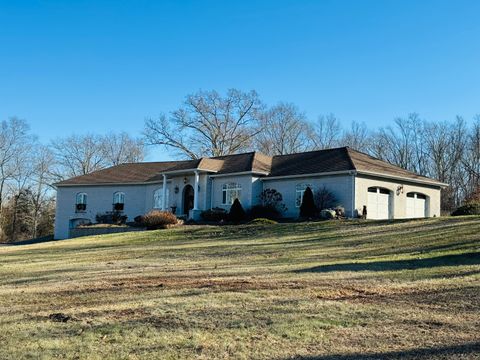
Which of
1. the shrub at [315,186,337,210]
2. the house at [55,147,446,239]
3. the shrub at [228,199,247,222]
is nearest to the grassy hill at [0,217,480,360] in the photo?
the shrub at [315,186,337,210]

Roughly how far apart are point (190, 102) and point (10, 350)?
55930 mm

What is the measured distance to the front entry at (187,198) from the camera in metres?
38.7

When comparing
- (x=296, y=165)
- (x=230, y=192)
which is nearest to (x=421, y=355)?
(x=296, y=165)

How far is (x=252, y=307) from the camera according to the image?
7484mm

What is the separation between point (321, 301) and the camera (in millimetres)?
7809

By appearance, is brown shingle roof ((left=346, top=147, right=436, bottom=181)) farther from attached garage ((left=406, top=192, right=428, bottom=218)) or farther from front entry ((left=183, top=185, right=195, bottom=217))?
front entry ((left=183, top=185, right=195, bottom=217))

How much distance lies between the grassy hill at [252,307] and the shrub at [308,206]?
15.7 metres

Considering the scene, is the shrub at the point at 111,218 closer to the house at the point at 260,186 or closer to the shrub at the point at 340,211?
the house at the point at 260,186

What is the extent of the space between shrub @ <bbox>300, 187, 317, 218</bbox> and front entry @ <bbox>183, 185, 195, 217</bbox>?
9987 millimetres

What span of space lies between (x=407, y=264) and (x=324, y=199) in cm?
1965

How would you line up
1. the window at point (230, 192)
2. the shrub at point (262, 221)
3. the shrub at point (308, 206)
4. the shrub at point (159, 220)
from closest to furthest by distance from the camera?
the shrub at point (262, 221) → the shrub at point (308, 206) → the shrub at point (159, 220) → the window at point (230, 192)

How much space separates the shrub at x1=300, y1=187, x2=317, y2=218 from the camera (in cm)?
3111

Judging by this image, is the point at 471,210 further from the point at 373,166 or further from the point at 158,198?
the point at 158,198

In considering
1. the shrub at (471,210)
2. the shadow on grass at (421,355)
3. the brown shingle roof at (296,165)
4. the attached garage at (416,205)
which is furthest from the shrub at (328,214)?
the shadow on grass at (421,355)
